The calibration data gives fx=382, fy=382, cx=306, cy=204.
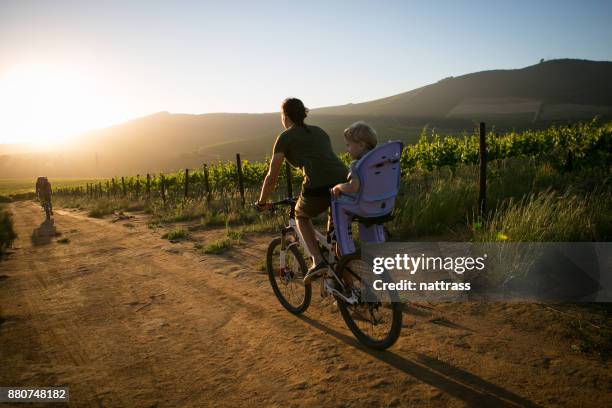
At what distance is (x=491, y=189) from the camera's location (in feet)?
29.4

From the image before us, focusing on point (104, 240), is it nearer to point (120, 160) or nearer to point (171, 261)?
point (171, 261)

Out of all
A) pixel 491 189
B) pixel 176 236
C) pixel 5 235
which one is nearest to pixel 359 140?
pixel 491 189

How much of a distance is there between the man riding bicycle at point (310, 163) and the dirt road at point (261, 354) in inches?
35.2

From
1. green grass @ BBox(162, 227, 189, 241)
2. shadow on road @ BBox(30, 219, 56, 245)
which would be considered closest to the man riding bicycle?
green grass @ BBox(162, 227, 189, 241)

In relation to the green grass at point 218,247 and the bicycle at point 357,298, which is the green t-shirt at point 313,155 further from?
the green grass at point 218,247

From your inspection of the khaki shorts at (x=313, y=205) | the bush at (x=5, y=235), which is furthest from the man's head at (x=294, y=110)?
the bush at (x=5, y=235)

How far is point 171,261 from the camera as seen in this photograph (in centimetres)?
770

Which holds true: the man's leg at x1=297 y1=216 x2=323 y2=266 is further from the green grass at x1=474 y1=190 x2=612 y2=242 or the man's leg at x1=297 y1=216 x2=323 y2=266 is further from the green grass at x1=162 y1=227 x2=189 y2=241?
the green grass at x1=162 y1=227 x2=189 y2=241

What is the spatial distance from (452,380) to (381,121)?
10859 centimetres

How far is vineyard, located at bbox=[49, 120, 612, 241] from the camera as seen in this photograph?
528 centimetres

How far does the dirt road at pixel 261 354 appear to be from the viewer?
283 centimetres

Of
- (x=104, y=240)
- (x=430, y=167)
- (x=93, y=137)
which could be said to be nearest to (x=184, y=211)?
(x=104, y=240)

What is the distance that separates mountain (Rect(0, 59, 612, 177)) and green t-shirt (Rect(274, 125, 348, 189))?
2945 inches

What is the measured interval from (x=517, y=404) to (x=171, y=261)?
658 centimetres
